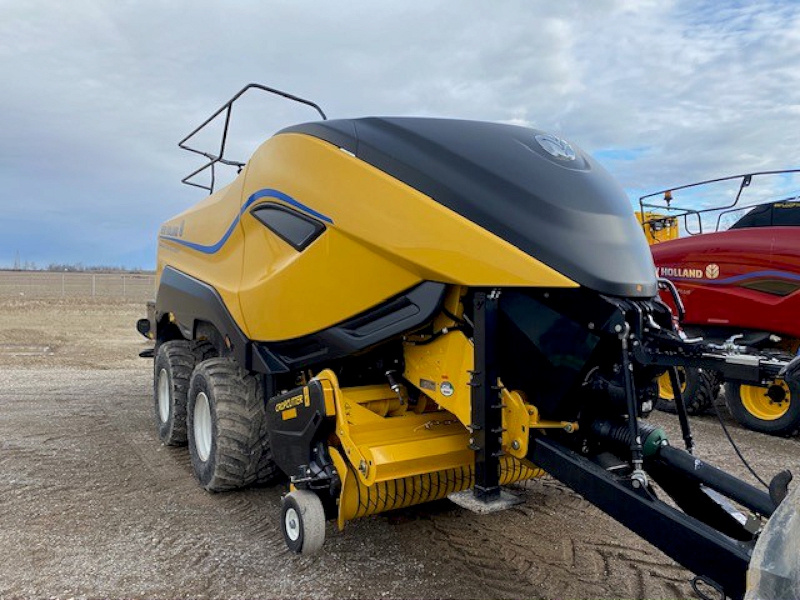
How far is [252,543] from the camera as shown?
364 cm

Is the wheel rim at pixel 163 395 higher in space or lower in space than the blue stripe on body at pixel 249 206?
lower

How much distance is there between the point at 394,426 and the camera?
331 cm

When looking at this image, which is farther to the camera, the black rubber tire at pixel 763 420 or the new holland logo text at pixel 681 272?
the new holland logo text at pixel 681 272

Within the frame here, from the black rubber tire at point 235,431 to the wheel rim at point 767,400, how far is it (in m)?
4.94

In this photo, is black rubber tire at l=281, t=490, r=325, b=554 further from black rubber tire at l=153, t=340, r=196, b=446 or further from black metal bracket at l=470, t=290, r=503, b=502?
black rubber tire at l=153, t=340, r=196, b=446

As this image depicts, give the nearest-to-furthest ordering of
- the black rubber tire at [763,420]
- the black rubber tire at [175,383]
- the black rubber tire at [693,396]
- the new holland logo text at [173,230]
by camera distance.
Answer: the black rubber tire at [175,383] < the new holland logo text at [173,230] < the black rubber tire at [763,420] < the black rubber tire at [693,396]

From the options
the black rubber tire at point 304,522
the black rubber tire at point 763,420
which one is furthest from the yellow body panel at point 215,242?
the black rubber tire at point 763,420

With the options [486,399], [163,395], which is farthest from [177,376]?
[486,399]

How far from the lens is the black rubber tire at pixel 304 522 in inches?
121

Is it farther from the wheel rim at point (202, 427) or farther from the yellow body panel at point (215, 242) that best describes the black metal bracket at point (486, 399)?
the wheel rim at point (202, 427)

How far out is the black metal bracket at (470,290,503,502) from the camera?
2.74 meters

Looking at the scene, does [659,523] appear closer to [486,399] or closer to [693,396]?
[486,399]

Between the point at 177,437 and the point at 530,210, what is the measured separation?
3.99m

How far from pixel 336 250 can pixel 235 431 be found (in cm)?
154
